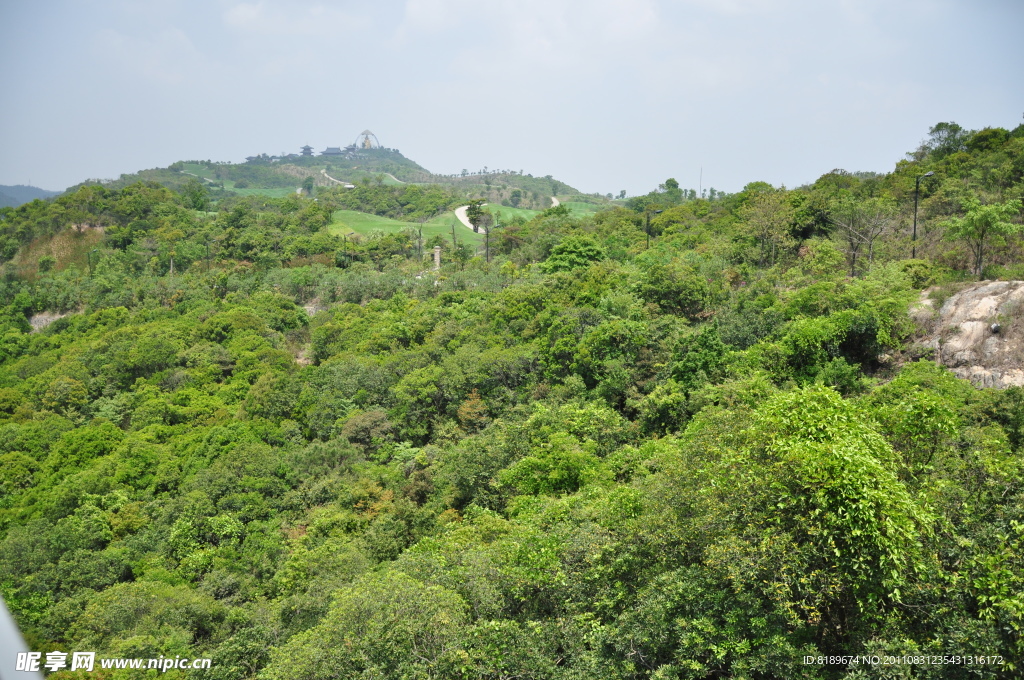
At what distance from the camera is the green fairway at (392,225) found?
64137mm

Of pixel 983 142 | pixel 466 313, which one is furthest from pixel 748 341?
pixel 983 142

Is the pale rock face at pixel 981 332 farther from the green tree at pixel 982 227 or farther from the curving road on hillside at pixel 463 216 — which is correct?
the curving road on hillside at pixel 463 216

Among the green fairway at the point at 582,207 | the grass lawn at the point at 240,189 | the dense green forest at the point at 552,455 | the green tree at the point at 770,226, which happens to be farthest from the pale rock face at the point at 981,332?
the grass lawn at the point at 240,189

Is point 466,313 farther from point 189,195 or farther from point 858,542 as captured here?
point 189,195

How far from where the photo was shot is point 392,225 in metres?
70.9

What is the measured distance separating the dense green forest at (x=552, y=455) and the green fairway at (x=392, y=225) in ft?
56.1

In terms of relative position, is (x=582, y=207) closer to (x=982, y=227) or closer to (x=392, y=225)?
(x=392, y=225)

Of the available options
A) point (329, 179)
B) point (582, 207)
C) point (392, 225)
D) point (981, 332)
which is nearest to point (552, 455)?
point (981, 332)

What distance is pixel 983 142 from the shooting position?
1200 inches

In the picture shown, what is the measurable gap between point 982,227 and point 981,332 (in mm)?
4057

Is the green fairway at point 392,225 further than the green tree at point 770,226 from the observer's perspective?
Yes

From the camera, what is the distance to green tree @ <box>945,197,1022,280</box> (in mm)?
18062

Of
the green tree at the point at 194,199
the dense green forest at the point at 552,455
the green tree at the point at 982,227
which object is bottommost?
the dense green forest at the point at 552,455

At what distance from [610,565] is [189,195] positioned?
75.6m
